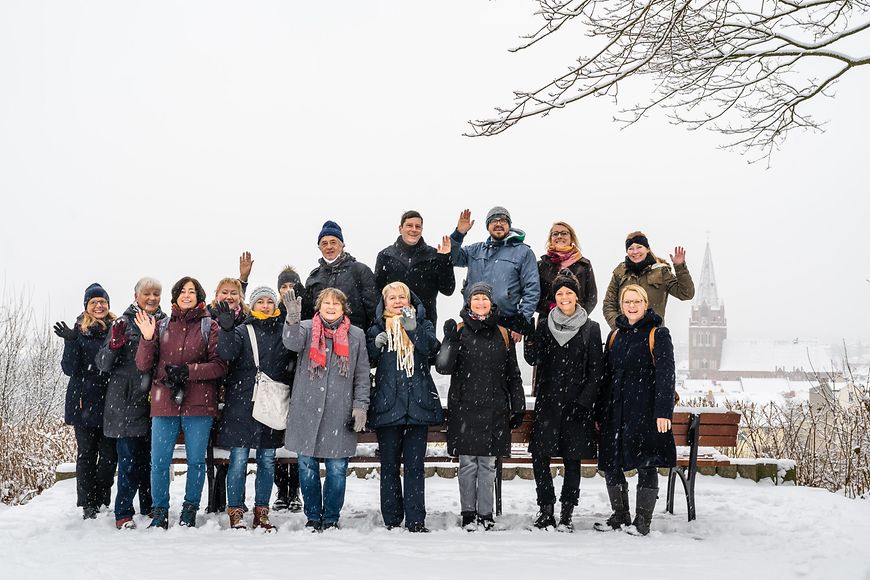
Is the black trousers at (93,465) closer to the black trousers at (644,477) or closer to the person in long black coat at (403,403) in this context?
the person in long black coat at (403,403)

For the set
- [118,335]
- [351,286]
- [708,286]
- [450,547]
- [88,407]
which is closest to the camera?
[450,547]

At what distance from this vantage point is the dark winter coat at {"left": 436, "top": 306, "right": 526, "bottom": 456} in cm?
525

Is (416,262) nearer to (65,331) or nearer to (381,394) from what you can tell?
(381,394)

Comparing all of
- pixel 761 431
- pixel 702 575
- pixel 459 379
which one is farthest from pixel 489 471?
pixel 761 431

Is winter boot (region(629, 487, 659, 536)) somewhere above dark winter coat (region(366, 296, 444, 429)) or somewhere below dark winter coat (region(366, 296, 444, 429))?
below

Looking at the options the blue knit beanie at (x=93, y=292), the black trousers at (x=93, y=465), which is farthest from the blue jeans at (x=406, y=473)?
the blue knit beanie at (x=93, y=292)

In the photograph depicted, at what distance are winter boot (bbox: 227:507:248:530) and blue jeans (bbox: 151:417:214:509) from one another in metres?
0.30

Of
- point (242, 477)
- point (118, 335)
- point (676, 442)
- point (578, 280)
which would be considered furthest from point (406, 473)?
point (118, 335)

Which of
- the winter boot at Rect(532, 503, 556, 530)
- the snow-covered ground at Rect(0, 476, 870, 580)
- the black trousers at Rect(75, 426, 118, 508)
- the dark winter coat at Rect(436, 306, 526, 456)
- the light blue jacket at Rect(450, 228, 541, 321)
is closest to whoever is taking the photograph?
the snow-covered ground at Rect(0, 476, 870, 580)

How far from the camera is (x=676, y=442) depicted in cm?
577

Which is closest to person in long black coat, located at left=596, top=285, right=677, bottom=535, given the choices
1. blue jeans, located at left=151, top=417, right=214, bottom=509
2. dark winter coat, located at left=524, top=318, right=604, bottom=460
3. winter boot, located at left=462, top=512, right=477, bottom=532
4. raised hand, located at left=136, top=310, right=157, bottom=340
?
dark winter coat, located at left=524, top=318, right=604, bottom=460

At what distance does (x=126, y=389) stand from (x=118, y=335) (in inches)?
17.4

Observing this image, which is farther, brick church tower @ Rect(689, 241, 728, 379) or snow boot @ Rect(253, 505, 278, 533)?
brick church tower @ Rect(689, 241, 728, 379)

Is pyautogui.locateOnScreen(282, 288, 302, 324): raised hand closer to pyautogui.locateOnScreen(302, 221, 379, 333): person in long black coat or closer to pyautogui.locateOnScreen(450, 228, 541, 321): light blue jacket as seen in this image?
pyautogui.locateOnScreen(302, 221, 379, 333): person in long black coat
